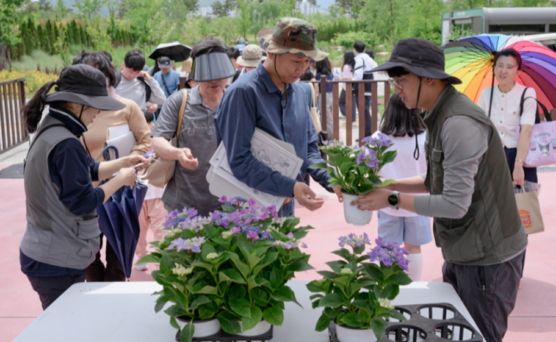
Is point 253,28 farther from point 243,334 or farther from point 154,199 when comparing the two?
point 243,334

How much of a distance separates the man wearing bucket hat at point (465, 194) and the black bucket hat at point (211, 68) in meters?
1.42

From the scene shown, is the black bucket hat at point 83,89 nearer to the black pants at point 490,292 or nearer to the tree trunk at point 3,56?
the black pants at point 490,292

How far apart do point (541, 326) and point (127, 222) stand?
2829 millimetres

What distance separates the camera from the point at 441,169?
2311mm

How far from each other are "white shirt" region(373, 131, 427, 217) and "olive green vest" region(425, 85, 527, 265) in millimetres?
1476

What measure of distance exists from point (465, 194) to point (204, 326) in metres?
1.09

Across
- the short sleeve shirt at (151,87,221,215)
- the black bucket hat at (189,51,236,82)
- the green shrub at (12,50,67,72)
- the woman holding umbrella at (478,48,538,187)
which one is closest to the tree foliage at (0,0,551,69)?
the green shrub at (12,50,67,72)

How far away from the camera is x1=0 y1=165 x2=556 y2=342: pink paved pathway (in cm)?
395

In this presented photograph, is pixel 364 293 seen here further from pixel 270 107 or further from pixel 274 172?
pixel 270 107

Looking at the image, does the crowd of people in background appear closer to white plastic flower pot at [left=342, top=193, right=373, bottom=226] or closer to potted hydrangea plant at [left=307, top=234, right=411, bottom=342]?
white plastic flower pot at [left=342, top=193, right=373, bottom=226]

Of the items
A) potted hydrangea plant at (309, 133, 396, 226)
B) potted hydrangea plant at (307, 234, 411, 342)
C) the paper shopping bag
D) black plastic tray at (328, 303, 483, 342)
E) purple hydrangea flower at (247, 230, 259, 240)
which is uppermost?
potted hydrangea plant at (309, 133, 396, 226)

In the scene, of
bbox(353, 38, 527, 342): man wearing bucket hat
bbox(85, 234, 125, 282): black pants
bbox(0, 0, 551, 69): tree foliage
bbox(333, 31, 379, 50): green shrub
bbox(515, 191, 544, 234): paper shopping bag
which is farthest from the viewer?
bbox(333, 31, 379, 50): green shrub

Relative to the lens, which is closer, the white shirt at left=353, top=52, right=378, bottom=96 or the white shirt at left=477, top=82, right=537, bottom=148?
the white shirt at left=477, top=82, right=537, bottom=148

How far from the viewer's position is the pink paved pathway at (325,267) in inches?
156
